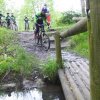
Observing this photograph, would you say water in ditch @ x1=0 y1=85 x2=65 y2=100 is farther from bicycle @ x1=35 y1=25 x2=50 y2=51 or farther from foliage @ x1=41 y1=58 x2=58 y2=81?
bicycle @ x1=35 y1=25 x2=50 y2=51

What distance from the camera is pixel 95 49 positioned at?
161 centimetres

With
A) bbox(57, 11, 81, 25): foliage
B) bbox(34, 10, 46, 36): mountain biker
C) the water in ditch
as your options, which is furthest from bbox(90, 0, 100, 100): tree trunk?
bbox(57, 11, 81, 25): foliage

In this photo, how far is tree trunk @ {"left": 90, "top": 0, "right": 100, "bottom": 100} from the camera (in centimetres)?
155

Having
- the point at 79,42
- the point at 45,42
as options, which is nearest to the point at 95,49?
the point at 79,42

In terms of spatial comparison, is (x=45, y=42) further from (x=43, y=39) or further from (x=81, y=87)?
(x=81, y=87)

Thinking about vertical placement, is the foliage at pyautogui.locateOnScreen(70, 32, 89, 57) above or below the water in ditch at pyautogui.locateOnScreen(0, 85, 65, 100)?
above

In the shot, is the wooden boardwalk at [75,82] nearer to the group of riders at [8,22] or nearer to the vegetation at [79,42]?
the vegetation at [79,42]

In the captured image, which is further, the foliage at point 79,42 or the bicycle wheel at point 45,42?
the bicycle wheel at point 45,42

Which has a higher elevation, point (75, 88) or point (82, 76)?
point (82, 76)

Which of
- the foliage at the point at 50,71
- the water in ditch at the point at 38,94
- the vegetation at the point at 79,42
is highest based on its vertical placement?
the vegetation at the point at 79,42

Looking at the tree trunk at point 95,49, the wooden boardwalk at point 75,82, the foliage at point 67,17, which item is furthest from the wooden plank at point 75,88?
the foliage at point 67,17

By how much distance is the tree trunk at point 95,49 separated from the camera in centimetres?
155

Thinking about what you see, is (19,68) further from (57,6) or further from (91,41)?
(57,6)

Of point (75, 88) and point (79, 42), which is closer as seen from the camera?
point (75, 88)
